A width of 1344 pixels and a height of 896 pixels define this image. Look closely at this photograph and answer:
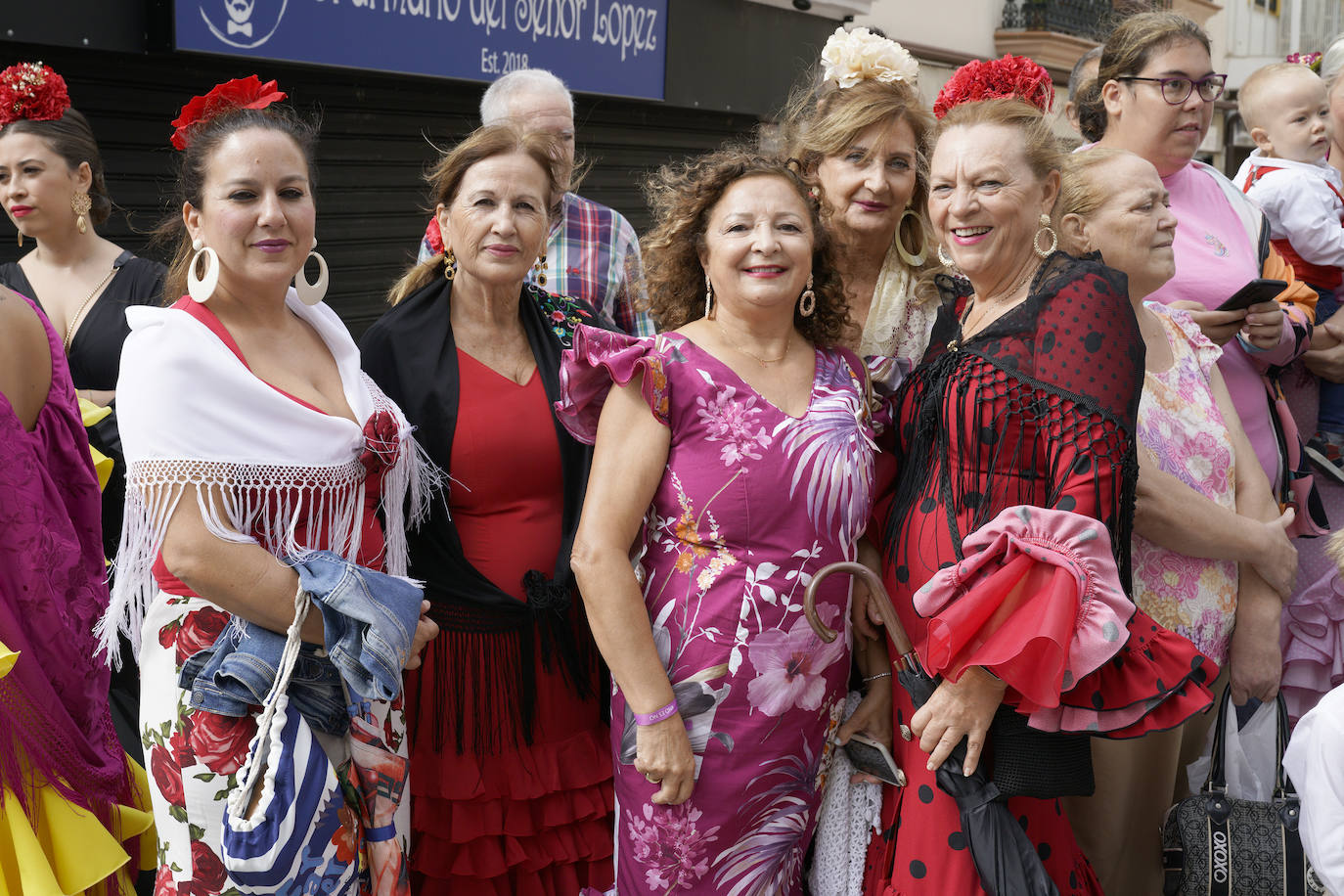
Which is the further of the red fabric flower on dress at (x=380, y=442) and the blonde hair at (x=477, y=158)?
the blonde hair at (x=477, y=158)

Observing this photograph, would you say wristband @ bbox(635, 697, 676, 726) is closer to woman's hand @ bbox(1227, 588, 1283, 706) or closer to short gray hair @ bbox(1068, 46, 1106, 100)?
woman's hand @ bbox(1227, 588, 1283, 706)

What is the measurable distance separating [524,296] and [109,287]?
198cm

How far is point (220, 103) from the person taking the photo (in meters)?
2.59

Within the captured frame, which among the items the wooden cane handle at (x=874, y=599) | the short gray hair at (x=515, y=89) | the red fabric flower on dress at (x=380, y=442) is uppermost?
the short gray hair at (x=515, y=89)

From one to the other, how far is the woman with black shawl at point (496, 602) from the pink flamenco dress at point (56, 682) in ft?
2.40

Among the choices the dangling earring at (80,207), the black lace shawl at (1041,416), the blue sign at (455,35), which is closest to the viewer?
the black lace shawl at (1041,416)

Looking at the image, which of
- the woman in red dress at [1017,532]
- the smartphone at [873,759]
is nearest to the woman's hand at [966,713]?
the woman in red dress at [1017,532]

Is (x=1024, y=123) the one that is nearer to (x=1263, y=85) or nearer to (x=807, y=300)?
(x=807, y=300)

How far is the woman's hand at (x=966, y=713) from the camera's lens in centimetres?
239

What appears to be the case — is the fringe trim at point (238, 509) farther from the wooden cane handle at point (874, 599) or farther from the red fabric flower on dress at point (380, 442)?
the wooden cane handle at point (874, 599)

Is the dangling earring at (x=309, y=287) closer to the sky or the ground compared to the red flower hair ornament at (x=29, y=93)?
closer to the ground

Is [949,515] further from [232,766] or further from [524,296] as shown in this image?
[232,766]

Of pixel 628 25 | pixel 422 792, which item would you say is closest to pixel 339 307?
pixel 628 25

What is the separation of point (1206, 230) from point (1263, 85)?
5.25 feet
